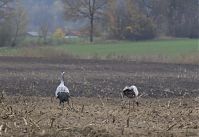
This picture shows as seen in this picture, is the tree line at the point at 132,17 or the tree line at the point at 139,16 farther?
the tree line at the point at 139,16

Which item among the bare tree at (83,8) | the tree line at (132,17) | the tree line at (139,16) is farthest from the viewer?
the bare tree at (83,8)

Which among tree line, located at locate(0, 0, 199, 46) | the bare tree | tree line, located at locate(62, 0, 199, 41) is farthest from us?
the bare tree

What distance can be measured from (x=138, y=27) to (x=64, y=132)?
57.0 metres

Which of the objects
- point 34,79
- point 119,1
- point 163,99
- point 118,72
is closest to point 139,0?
point 119,1

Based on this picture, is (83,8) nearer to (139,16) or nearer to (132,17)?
(132,17)

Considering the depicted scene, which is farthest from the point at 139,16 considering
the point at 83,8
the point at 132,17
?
the point at 83,8

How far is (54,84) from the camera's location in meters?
A: 23.3

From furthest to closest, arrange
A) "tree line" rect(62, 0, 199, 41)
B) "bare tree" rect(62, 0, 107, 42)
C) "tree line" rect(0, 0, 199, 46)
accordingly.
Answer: "bare tree" rect(62, 0, 107, 42) → "tree line" rect(62, 0, 199, 41) → "tree line" rect(0, 0, 199, 46)

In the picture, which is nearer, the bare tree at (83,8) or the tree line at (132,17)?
the tree line at (132,17)

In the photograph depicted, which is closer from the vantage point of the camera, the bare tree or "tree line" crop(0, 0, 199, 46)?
"tree line" crop(0, 0, 199, 46)

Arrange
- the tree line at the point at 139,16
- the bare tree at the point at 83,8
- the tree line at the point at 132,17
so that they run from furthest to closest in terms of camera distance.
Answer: the bare tree at the point at 83,8 → the tree line at the point at 139,16 → the tree line at the point at 132,17

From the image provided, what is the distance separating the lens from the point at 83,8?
70.1 meters

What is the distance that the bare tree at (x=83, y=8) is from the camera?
69.3 m

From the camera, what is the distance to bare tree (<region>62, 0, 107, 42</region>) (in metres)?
69.3
